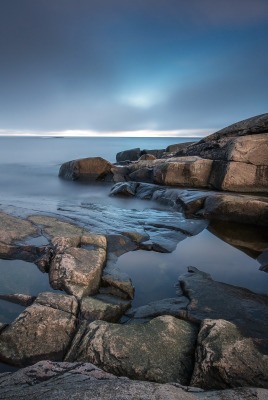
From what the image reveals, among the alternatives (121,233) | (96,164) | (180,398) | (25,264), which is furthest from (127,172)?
(180,398)

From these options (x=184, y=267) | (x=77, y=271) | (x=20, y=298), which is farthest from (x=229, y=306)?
(x=20, y=298)

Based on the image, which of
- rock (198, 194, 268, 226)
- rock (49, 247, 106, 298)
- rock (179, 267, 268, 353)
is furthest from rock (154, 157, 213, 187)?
rock (49, 247, 106, 298)

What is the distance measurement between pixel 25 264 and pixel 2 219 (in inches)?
84.1

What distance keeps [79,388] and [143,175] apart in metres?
16.4

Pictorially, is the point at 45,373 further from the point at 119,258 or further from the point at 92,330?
the point at 119,258

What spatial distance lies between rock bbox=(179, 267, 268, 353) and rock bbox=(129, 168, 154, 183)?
12263 mm

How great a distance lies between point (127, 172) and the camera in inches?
819

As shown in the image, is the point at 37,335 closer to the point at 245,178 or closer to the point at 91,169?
the point at 245,178

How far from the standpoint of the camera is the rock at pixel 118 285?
540 centimetres

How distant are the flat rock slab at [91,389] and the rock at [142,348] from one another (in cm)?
71

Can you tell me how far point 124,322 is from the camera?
15.2 ft

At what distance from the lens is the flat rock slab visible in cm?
216

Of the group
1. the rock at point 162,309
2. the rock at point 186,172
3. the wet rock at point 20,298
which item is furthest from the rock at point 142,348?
the rock at point 186,172

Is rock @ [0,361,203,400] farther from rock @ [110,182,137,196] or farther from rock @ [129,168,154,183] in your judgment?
rock @ [129,168,154,183]
